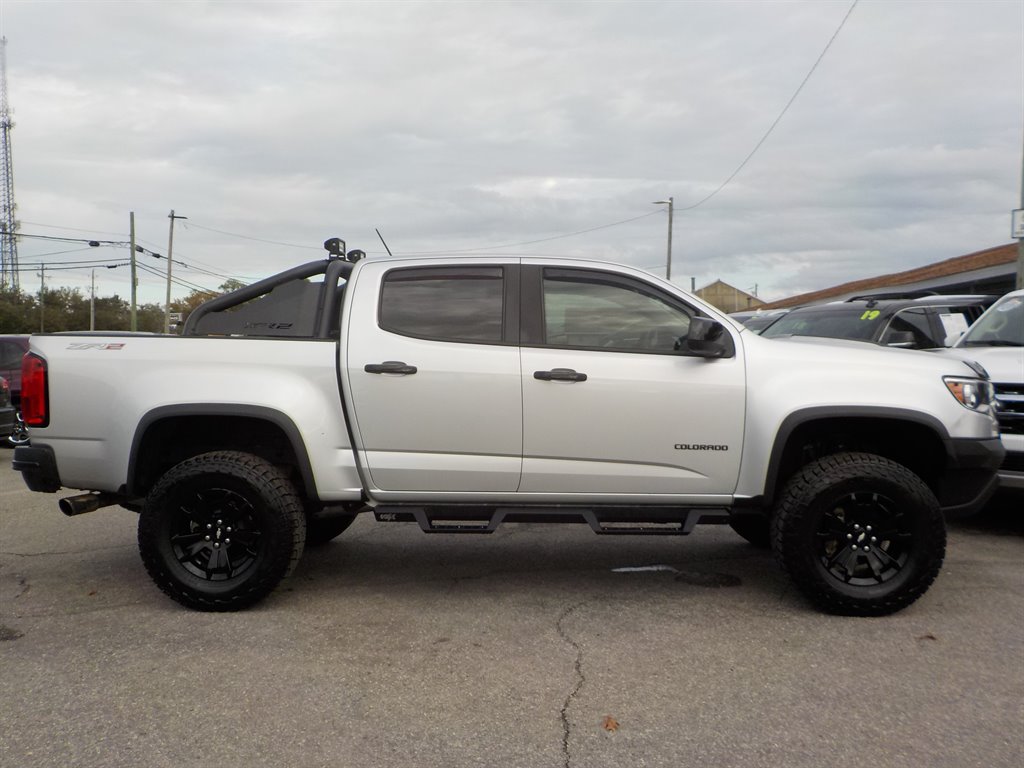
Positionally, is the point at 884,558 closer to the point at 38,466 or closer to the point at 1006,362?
the point at 1006,362

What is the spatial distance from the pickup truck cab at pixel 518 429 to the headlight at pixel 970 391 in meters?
0.01

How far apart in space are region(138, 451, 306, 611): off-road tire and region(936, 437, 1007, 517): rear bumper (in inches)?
141

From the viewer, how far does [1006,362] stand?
6.54m

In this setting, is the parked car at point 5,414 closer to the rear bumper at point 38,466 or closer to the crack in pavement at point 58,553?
the crack in pavement at point 58,553

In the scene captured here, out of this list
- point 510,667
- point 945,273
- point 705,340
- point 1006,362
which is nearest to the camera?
point 510,667

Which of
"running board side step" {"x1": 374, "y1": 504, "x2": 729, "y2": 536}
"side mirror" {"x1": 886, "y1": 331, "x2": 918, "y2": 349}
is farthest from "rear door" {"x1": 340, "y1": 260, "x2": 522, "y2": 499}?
"side mirror" {"x1": 886, "y1": 331, "x2": 918, "y2": 349}

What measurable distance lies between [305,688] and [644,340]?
8.32 ft

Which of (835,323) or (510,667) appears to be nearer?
(510,667)

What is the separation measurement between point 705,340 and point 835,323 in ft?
19.5

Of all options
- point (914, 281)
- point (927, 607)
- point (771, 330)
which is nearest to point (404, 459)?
point (927, 607)

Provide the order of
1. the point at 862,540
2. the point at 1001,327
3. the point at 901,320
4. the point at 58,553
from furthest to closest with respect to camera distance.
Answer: the point at 901,320 < the point at 1001,327 < the point at 58,553 < the point at 862,540

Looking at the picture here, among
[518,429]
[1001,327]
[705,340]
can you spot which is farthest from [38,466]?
[1001,327]

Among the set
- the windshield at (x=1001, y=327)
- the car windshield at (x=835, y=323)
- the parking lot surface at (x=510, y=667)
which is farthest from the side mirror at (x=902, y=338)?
the parking lot surface at (x=510, y=667)

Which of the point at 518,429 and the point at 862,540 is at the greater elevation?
the point at 518,429
